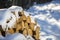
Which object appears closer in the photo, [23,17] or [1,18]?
[1,18]

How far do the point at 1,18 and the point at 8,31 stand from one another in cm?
36

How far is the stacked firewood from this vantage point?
4.62 meters

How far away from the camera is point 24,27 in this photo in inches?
193

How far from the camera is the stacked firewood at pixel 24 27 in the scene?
4.62 m

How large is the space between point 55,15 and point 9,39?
17.5 ft

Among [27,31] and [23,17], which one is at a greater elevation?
[23,17]

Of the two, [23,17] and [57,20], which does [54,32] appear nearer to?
[57,20]

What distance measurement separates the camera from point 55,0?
42.2ft

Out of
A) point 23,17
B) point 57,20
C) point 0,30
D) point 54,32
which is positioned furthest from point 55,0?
point 0,30

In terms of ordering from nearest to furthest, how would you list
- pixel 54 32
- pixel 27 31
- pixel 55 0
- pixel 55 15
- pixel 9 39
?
pixel 9 39 → pixel 27 31 → pixel 54 32 → pixel 55 15 → pixel 55 0

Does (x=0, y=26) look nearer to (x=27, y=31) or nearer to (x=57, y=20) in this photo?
(x=27, y=31)

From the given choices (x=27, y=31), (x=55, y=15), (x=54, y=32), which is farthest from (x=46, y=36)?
(x=55, y=15)

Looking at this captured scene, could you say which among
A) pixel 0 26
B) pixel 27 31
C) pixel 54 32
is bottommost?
pixel 54 32

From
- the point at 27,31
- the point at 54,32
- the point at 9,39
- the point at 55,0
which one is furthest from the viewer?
the point at 55,0
